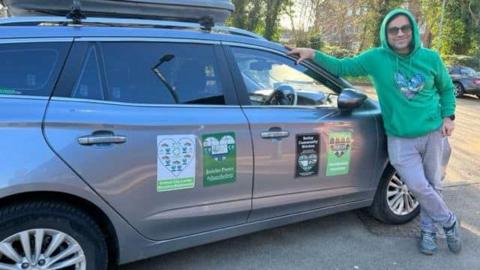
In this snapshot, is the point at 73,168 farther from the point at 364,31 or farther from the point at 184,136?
the point at 364,31

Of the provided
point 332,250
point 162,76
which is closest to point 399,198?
point 332,250

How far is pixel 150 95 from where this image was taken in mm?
2906

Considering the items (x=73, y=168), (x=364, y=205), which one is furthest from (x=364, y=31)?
(x=73, y=168)

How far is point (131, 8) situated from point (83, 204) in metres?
1.35

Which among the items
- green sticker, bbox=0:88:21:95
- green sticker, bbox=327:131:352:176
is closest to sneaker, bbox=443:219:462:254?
green sticker, bbox=327:131:352:176

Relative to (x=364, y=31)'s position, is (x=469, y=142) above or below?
below

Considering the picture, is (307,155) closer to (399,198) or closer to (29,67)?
(399,198)

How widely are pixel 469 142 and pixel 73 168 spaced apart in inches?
289

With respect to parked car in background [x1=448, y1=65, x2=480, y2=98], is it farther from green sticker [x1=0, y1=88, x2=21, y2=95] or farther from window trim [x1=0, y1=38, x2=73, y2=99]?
green sticker [x1=0, y1=88, x2=21, y2=95]

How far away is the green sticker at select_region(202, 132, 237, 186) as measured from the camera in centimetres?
297

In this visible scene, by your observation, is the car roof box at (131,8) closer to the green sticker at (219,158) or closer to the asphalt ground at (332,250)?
the green sticker at (219,158)

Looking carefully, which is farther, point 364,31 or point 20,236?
point 364,31

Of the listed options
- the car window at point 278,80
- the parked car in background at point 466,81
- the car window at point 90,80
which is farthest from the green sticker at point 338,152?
the parked car in background at point 466,81

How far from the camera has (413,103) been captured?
11.9 feet
